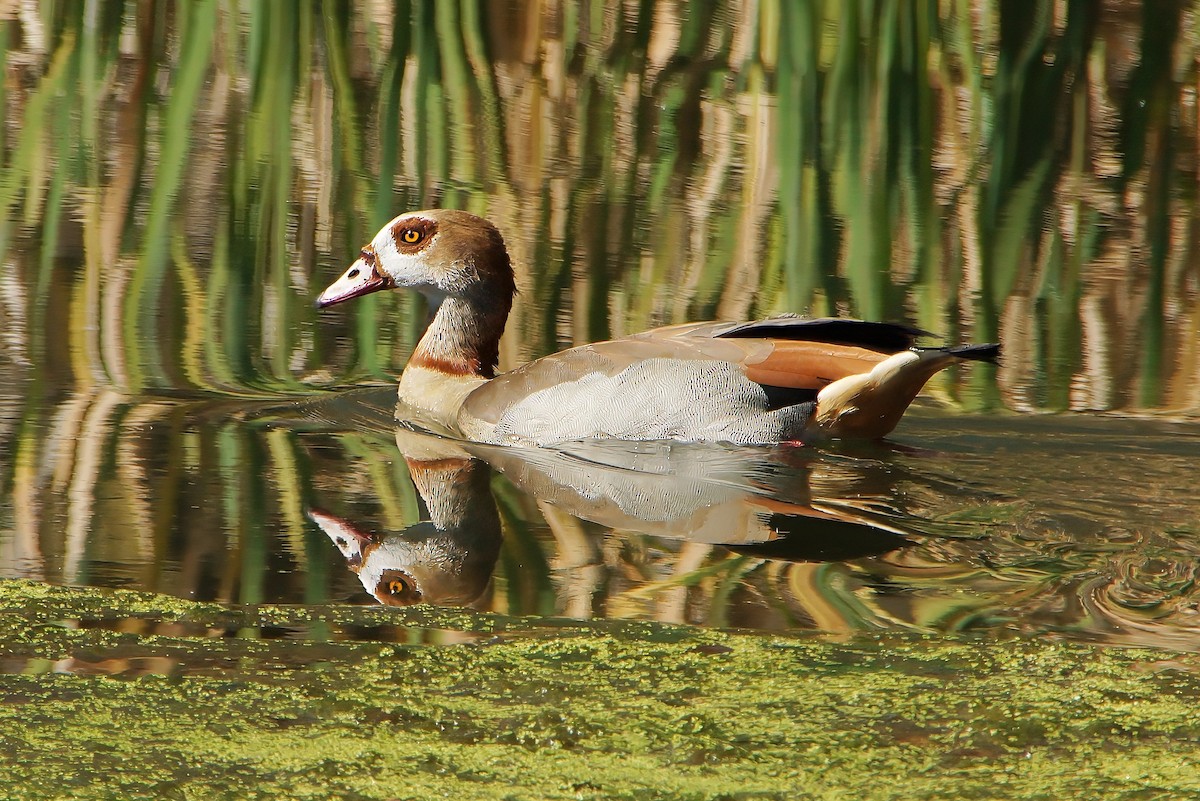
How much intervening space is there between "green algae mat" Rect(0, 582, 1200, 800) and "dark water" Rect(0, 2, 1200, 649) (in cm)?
25

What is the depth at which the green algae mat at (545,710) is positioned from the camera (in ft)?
9.96

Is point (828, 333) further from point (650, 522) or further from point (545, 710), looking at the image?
point (545, 710)

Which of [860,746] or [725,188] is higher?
[725,188]

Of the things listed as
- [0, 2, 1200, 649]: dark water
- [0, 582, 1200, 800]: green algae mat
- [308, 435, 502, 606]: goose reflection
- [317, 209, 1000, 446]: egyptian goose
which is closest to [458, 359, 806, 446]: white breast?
[317, 209, 1000, 446]: egyptian goose

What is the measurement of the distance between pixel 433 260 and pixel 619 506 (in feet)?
7.41

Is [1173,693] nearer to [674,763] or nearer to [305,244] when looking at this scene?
[674,763]

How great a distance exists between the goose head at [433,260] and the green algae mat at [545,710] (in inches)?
130

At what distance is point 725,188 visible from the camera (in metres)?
9.81

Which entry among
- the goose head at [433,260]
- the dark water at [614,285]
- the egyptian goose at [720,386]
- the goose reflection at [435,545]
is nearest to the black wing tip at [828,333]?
the egyptian goose at [720,386]

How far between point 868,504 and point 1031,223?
4.53m

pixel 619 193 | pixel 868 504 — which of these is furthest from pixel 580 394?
pixel 619 193

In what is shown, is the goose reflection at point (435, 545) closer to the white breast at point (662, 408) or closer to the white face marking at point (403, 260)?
the white breast at point (662, 408)

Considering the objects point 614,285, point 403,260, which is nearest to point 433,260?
point 403,260

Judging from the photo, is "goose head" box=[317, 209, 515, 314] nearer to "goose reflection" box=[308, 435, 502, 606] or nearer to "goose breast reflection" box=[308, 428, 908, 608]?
"goose breast reflection" box=[308, 428, 908, 608]
